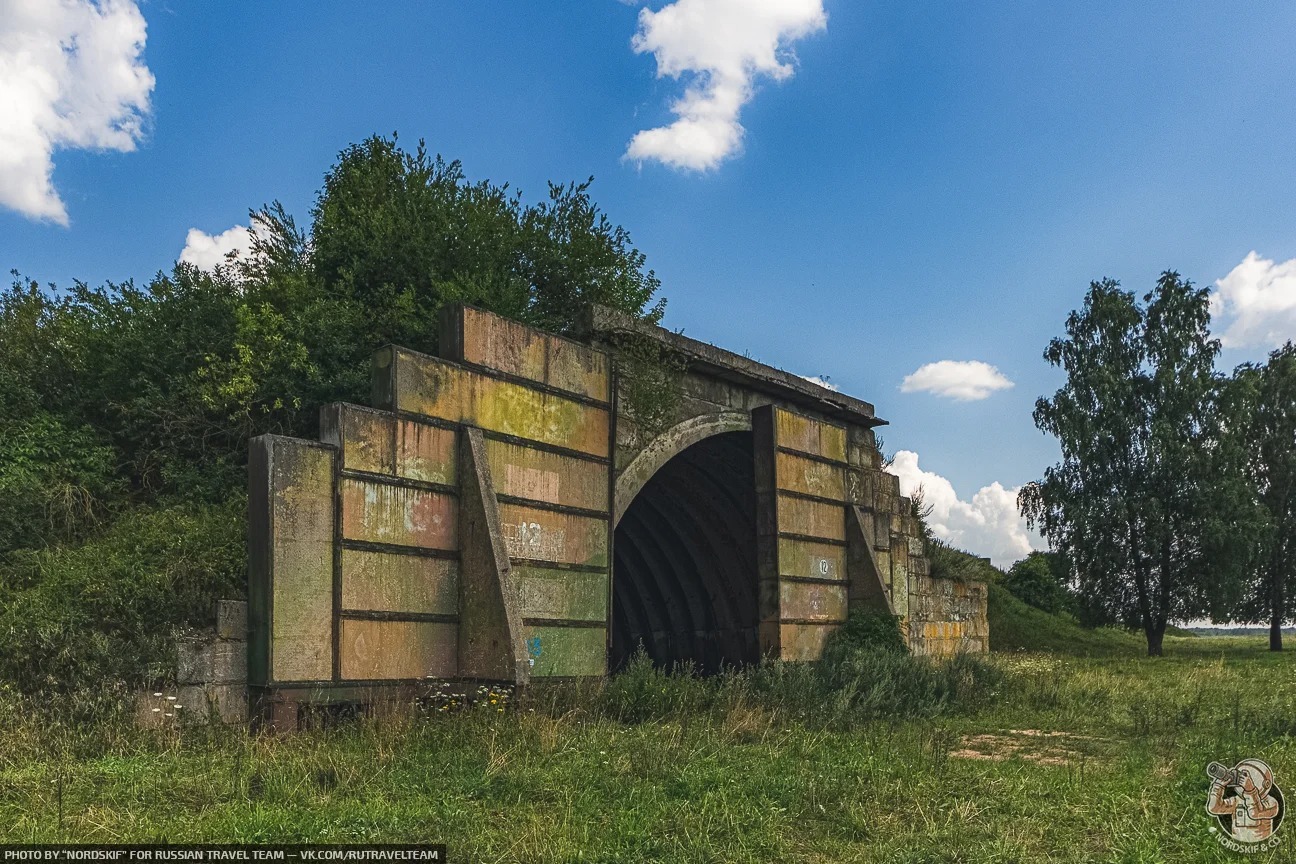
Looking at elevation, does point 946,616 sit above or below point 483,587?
below

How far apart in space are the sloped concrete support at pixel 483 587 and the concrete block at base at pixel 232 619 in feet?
7.41

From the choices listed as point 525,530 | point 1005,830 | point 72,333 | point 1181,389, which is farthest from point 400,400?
point 1181,389

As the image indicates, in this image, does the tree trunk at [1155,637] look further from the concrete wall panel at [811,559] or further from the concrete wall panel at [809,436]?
the concrete wall panel at [809,436]

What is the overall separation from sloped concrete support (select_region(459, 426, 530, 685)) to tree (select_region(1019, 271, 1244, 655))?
2477 centimetres

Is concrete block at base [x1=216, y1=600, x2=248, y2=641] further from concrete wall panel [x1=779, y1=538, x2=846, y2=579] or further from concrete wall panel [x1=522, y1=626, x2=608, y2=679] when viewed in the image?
concrete wall panel [x1=779, y1=538, x2=846, y2=579]

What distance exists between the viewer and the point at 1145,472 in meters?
29.7

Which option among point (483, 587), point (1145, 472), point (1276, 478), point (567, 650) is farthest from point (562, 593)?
point (1276, 478)

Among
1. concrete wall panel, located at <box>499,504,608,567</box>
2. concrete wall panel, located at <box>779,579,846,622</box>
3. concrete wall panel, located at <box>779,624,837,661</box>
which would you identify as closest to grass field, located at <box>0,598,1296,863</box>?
concrete wall panel, located at <box>499,504,608,567</box>

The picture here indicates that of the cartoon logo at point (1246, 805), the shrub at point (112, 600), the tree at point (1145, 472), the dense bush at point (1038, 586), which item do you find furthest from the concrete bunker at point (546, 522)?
the dense bush at point (1038, 586)

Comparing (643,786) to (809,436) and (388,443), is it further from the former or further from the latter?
(809,436)

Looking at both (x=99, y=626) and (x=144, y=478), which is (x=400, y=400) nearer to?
(x=99, y=626)

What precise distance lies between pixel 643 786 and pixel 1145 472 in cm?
2792

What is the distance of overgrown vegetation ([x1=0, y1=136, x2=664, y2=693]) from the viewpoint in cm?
903

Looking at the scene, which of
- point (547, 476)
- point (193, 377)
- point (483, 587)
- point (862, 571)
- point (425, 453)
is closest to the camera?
point (483, 587)
